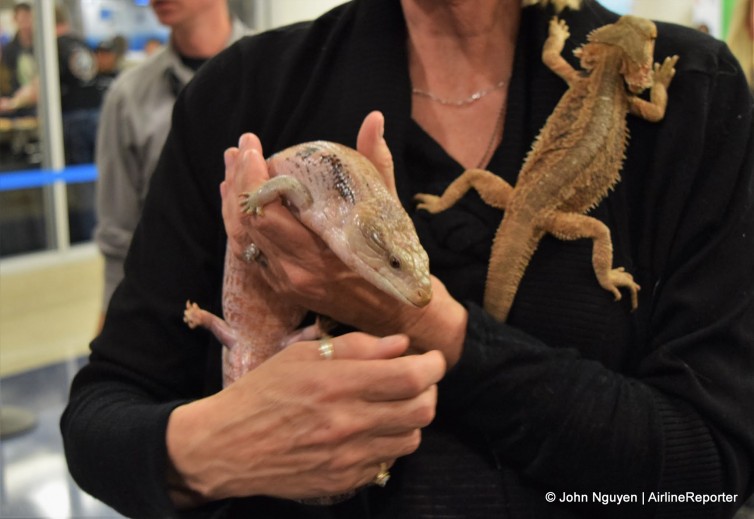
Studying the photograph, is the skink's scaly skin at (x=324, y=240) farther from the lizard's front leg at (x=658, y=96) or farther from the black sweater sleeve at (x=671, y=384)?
the lizard's front leg at (x=658, y=96)

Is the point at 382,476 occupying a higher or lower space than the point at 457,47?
lower

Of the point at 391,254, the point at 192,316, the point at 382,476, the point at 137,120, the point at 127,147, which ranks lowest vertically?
the point at 127,147

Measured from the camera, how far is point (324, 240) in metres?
1.16

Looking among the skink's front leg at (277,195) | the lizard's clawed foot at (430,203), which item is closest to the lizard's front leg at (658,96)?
the lizard's clawed foot at (430,203)

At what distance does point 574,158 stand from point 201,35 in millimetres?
2348

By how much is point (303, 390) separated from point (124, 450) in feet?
1.15

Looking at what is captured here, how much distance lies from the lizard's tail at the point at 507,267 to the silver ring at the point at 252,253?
15.1 inches

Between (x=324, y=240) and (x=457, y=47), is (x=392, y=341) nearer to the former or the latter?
(x=324, y=240)

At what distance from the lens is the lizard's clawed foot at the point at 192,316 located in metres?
1.34

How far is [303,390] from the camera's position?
1.07 m

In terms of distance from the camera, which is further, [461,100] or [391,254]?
[461,100]

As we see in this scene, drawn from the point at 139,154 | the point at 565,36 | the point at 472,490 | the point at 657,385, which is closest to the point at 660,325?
the point at 657,385

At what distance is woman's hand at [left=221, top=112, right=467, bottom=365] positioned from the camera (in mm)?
1135

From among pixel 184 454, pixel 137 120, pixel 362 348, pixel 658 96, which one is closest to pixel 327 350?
pixel 362 348
